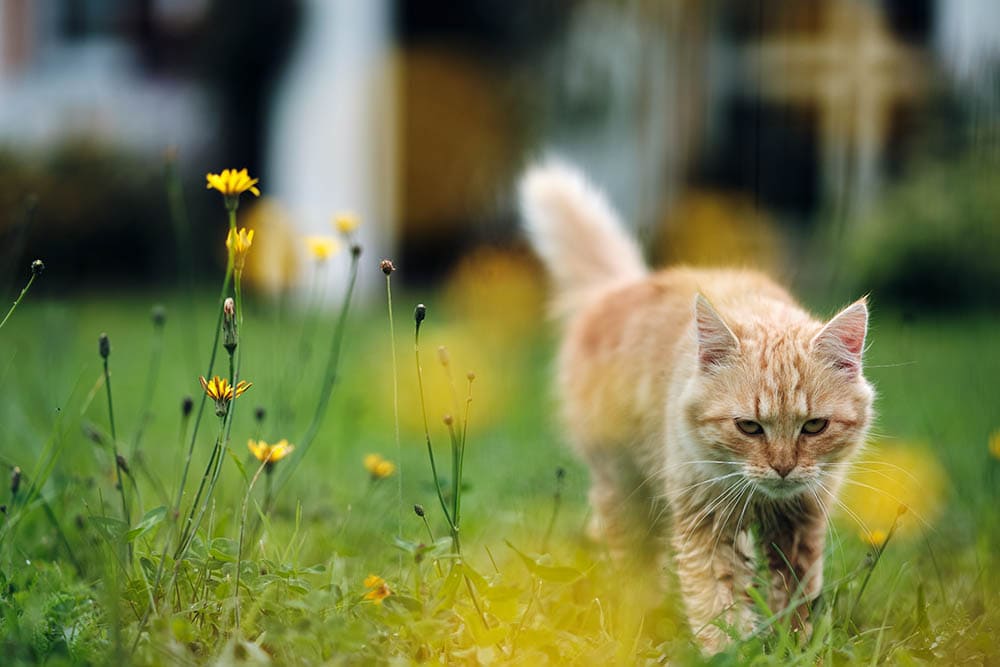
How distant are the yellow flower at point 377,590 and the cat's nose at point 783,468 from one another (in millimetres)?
815

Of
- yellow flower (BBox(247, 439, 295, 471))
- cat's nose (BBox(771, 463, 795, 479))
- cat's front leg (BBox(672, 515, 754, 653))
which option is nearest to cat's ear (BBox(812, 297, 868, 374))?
cat's nose (BBox(771, 463, 795, 479))

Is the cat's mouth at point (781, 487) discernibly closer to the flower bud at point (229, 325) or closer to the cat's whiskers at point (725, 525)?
the cat's whiskers at point (725, 525)

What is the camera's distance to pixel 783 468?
213 cm

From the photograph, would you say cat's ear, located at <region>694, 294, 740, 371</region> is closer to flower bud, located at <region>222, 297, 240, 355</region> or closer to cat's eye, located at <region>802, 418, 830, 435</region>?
cat's eye, located at <region>802, 418, 830, 435</region>

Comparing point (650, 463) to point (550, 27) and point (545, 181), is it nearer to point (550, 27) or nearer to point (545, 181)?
point (545, 181)

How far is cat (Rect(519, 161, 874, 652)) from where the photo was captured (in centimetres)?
217

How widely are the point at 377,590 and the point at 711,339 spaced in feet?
2.93

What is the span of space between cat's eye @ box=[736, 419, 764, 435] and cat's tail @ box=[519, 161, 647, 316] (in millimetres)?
1139

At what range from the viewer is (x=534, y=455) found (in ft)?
12.1

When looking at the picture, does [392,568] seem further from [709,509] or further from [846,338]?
[846,338]

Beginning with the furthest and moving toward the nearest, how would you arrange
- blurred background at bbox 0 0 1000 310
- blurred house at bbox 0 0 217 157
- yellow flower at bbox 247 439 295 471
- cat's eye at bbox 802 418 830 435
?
blurred house at bbox 0 0 217 157 < blurred background at bbox 0 0 1000 310 < cat's eye at bbox 802 418 830 435 < yellow flower at bbox 247 439 295 471

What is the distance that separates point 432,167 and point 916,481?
677 cm

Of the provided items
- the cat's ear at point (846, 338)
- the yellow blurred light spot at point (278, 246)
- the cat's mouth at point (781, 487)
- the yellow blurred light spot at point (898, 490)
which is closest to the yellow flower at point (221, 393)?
the cat's mouth at point (781, 487)

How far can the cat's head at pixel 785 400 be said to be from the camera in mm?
2154
